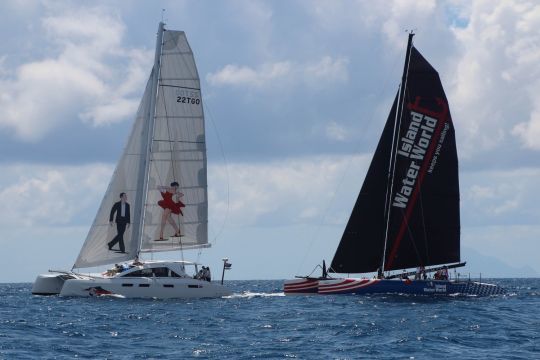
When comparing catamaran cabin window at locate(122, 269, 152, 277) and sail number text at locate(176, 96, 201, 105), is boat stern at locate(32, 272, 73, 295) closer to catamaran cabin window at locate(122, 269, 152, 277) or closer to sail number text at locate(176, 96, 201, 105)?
Answer: catamaran cabin window at locate(122, 269, 152, 277)

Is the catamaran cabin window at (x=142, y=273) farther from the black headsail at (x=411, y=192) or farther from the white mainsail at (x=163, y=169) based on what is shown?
the black headsail at (x=411, y=192)

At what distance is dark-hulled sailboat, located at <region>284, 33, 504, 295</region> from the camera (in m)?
58.4

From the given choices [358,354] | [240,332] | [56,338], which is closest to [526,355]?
[358,354]

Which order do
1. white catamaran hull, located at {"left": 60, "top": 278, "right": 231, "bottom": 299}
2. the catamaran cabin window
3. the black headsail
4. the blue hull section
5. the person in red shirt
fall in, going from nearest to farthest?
white catamaran hull, located at {"left": 60, "top": 278, "right": 231, "bottom": 299}, the catamaran cabin window, the blue hull section, the person in red shirt, the black headsail

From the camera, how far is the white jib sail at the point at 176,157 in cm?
5766

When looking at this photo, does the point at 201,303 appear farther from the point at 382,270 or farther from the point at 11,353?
the point at 11,353

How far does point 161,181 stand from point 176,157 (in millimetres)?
1553

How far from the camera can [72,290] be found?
55.8m

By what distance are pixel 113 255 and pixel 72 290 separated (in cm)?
335

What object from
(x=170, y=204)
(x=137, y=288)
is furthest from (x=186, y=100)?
(x=137, y=288)

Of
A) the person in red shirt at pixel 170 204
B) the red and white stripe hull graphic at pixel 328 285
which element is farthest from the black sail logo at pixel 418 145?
the person in red shirt at pixel 170 204

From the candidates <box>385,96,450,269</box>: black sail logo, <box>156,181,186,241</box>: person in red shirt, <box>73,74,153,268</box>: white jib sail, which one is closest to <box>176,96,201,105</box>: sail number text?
<box>73,74,153,268</box>: white jib sail

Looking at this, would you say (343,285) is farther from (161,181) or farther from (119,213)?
(119,213)

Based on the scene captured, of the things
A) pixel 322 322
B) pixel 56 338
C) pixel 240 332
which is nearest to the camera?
pixel 56 338
